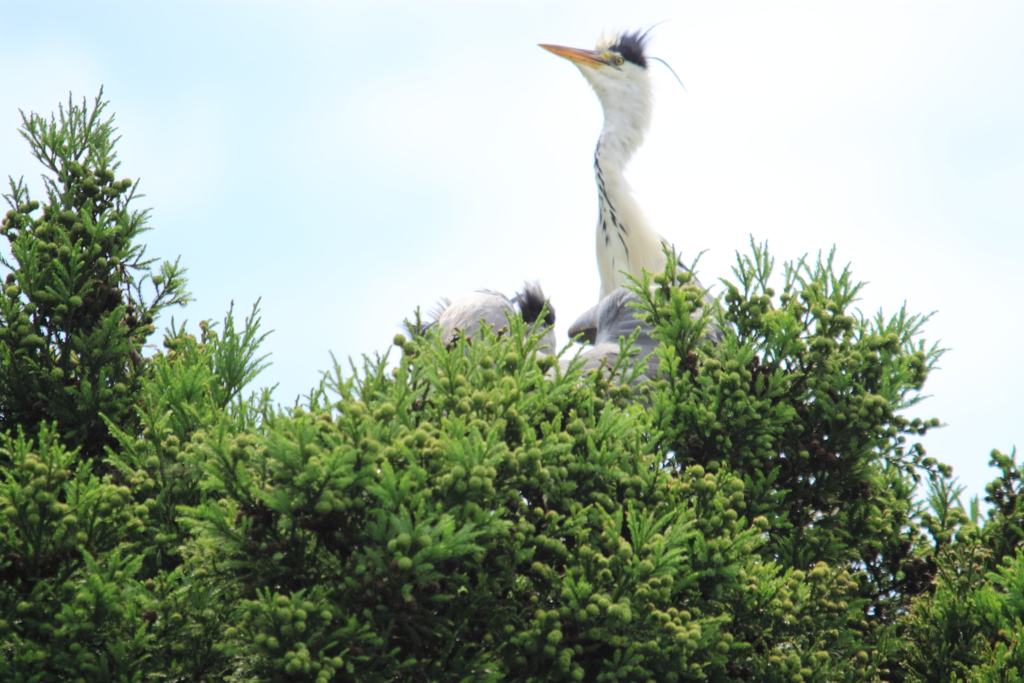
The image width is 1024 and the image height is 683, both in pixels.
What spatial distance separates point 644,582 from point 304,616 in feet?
4.65

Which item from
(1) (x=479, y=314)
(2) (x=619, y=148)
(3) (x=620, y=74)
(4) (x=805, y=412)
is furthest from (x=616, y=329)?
(3) (x=620, y=74)

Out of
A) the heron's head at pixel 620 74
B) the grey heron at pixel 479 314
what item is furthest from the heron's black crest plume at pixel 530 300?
the heron's head at pixel 620 74

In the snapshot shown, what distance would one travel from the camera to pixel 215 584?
4.30 metres

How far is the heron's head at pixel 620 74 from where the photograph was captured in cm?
1185

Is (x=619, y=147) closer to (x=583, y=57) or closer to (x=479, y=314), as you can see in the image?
(x=583, y=57)

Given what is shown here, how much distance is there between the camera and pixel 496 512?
4.19 metres

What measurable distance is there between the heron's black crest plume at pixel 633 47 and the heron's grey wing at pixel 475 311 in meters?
4.82

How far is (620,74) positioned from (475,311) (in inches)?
194

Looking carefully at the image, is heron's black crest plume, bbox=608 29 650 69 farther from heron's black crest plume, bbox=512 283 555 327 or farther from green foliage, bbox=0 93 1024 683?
green foliage, bbox=0 93 1024 683

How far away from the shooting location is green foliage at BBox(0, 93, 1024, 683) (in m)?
4.07

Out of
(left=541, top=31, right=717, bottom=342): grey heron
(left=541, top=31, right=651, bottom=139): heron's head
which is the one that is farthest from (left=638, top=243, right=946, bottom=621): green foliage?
(left=541, top=31, right=651, bottom=139): heron's head

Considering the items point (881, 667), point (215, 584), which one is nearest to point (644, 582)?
point (215, 584)

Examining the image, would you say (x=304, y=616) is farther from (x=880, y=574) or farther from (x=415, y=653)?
(x=880, y=574)

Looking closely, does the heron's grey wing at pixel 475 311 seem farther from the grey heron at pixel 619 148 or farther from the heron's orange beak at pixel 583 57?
the heron's orange beak at pixel 583 57
